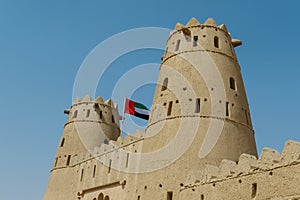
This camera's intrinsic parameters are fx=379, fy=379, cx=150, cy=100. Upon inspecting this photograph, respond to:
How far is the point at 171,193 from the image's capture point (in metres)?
18.8

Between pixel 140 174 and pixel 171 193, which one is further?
pixel 140 174

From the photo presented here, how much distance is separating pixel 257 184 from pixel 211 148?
5970mm

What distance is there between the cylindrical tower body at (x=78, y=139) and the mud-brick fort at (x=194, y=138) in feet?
15.3

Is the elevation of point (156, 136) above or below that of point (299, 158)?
above

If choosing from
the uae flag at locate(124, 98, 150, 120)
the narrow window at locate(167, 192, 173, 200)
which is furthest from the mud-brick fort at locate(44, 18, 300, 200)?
the uae flag at locate(124, 98, 150, 120)

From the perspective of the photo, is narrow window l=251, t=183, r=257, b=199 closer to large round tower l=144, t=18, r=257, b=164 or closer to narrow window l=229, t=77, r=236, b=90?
large round tower l=144, t=18, r=257, b=164

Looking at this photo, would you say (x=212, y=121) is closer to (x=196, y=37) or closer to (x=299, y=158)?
(x=196, y=37)

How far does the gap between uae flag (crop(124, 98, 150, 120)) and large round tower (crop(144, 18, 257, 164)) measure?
26.8 feet

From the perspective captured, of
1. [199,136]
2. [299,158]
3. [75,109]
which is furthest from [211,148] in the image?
[75,109]

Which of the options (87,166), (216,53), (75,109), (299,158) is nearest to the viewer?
(299,158)

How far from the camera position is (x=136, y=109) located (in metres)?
31.9

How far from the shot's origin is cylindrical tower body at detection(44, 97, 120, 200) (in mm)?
31641

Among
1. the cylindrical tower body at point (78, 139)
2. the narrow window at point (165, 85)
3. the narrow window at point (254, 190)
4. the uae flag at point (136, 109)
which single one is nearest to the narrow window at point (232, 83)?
the narrow window at point (165, 85)

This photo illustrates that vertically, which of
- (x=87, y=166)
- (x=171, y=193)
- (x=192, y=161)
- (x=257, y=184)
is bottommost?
(x=257, y=184)
